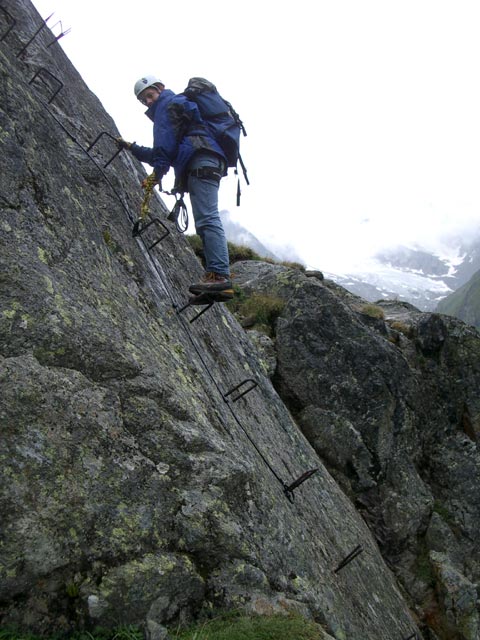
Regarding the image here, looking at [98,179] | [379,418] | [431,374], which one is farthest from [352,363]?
[98,179]

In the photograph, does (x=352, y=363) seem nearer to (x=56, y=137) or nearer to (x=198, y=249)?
(x=198, y=249)

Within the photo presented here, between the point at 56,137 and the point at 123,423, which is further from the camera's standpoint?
the point at 56,137

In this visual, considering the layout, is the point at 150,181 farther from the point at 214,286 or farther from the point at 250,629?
the point at 250,629

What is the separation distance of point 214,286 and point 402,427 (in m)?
9.97

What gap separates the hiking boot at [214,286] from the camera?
8.62 meters

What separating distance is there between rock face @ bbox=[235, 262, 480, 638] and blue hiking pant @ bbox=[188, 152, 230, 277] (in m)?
7.73

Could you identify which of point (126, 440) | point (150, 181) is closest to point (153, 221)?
point (150, 181)

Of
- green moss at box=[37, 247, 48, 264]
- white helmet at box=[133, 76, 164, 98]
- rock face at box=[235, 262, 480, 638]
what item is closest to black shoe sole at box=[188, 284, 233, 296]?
green moss at box=[37, 247, 48, 264]

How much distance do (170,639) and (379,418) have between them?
1182 cm

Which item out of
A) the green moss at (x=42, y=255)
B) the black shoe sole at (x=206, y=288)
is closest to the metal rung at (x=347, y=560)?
the black shoe sole at (x=206, y=288)

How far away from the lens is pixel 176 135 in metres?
8.87

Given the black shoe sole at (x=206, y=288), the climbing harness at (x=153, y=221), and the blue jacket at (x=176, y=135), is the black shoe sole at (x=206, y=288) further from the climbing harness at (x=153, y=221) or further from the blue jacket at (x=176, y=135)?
the blue jacket at (x=176, y=135)

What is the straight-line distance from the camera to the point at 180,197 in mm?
9633

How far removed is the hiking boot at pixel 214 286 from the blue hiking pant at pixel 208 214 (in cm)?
10
